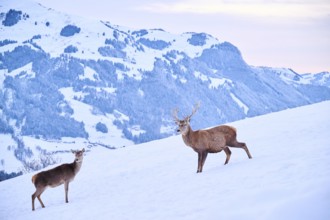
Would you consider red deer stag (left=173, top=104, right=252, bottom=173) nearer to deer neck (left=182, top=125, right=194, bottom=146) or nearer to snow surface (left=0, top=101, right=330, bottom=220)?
deer neck (left=182, top=125, right=194, bottom=146)

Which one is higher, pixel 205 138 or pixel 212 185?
pixel 205 138

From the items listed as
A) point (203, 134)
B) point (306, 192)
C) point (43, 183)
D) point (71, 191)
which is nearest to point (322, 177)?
point (306, 192)

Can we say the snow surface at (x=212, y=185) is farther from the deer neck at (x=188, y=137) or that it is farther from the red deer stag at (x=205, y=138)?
the deer neck at (x=188, y=137)

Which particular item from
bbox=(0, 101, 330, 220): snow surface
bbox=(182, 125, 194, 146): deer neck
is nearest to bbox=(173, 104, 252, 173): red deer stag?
bbox=(182, 125, 194, 146): deer neck

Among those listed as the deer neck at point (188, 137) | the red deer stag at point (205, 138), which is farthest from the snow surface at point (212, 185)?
the deer neck at point (188, 137)

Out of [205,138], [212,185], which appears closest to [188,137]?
[205,138]

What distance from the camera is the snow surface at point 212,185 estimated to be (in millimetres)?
10548

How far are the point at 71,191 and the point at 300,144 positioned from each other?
38.6ft

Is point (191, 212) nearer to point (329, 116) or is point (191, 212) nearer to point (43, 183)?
point (43, 183)

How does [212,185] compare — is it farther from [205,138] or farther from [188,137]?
[188,137]

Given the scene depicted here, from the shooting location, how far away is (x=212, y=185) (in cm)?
1476

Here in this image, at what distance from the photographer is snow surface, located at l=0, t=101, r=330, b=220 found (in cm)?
1055

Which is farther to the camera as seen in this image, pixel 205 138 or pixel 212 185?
pixel 205 138

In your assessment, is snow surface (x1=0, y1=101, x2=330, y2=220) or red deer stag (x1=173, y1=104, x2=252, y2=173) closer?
snow surface (x1=0, y1=101, x2=330, y2=220)
